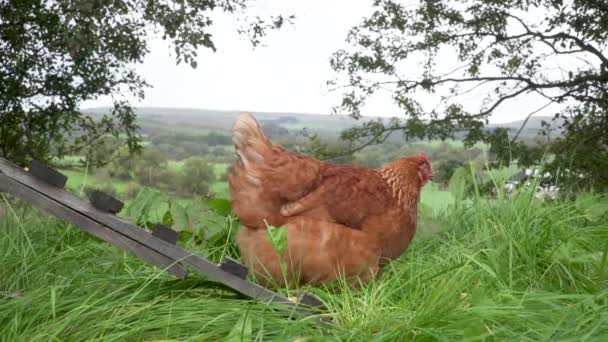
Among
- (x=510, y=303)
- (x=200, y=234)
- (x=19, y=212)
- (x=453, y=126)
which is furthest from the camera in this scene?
(x=453, y=126)

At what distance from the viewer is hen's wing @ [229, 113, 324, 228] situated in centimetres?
261

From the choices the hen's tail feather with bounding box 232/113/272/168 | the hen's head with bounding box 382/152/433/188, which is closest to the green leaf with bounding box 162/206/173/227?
the hen's tail feather with bounding box 232/113/272/168

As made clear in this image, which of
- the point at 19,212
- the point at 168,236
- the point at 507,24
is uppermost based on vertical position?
the point at 507,24

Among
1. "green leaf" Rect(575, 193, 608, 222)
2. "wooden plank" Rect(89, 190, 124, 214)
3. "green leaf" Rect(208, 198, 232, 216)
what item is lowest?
"green leaf" Rect(208, 198, 232, 216)

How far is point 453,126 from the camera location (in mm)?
5590

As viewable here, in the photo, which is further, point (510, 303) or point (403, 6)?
point (403, 6)

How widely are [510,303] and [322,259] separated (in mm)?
703

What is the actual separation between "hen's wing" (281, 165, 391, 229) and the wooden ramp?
0.36m

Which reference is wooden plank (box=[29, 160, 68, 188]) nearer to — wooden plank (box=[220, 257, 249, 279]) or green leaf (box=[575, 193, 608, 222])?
wooden plank (box=[220, 257, 249, 279])

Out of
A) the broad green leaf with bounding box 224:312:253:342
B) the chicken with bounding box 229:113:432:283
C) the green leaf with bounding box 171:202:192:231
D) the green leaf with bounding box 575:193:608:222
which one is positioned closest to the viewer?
the broad green leaf with bounding box 224:312:253:342

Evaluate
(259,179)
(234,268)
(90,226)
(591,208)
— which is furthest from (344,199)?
(591,208)

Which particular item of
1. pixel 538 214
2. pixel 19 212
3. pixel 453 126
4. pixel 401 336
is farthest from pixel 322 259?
pixel 453 126

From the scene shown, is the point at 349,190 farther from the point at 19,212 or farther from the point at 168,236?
the point at 19,212

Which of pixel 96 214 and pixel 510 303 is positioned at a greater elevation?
pixel 96 214
